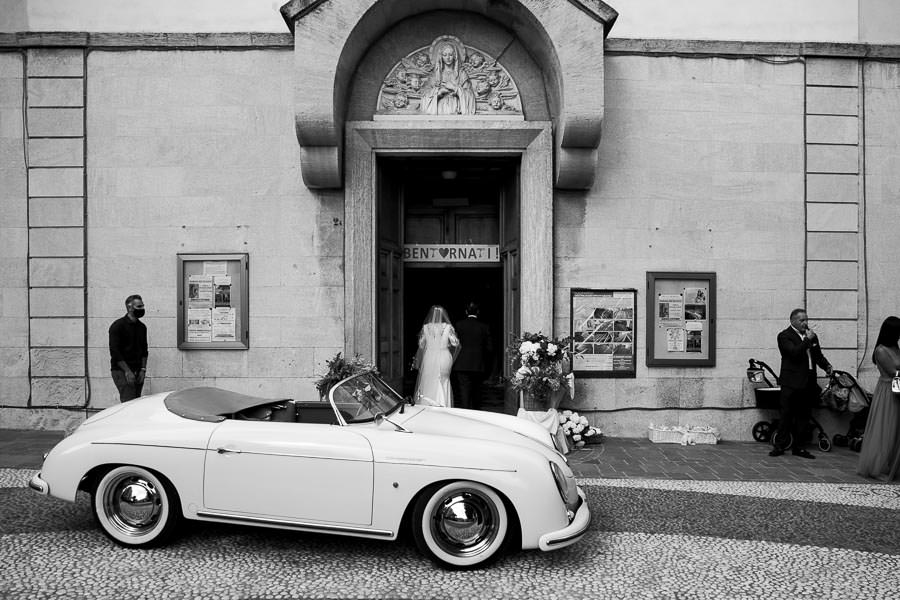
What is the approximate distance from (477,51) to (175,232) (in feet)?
16.1

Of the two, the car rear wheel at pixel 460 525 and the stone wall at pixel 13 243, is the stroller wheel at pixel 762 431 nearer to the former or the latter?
the car rear wheel at pixel 460 525

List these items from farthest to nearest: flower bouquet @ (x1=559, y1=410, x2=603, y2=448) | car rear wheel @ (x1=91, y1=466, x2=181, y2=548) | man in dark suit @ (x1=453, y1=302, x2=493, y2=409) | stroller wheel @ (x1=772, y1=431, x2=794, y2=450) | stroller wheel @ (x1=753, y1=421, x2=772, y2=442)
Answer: man in dark suit @ (x1=453, y1=302, x2=493, y2=409) → stroller wheel @ (x1=753, y1=421, x2=772, y2=442) → flower bouquet @ (x1=559, y1=410, x2=603, y2=448) → stroller wheel @ (x1=772, y1=431, x2=794, y2=450) → car rear wheel @ (x1=91, y1=466, x2=181, y2=548)

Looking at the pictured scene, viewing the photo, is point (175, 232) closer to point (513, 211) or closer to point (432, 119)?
point (432, 119)

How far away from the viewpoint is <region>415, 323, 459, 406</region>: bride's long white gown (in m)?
8.88

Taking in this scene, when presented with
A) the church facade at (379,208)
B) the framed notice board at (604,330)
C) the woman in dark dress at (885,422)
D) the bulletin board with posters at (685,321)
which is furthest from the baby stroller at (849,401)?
the framed notice board at (604,330)

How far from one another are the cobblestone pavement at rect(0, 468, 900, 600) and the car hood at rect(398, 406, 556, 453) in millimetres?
792

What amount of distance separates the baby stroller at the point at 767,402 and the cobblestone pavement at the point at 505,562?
9.91 feet

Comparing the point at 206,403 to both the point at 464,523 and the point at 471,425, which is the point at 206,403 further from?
the point at 464,523

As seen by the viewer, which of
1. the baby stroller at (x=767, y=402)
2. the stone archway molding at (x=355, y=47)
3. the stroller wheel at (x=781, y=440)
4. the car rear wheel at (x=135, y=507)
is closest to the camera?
the car rear wheel at (x=135, y=507)

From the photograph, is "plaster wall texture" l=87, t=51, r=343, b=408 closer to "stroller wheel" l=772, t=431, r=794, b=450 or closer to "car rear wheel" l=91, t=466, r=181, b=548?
"car rear wheel" l=91, t=466, r=181, b=548

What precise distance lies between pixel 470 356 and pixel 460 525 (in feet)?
17.5

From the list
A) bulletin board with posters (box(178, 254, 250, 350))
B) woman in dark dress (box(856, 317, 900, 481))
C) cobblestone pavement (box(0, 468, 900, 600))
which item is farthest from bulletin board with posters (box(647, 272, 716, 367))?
bulletin board with posters (box(178, 254, 250, 350))

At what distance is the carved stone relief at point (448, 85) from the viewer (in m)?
8.67

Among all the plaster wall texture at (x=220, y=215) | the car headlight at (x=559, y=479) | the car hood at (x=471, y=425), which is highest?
the plaster wall texture at (x=220, y=215)
